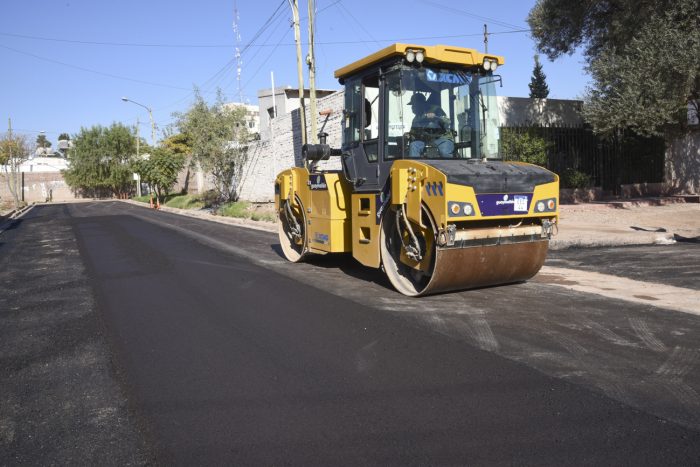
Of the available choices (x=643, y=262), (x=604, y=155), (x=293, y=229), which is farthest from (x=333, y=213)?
(x=604, y=155)

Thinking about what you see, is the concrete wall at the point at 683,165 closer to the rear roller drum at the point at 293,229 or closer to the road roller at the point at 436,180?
the rear roller drum at the point at 293,229

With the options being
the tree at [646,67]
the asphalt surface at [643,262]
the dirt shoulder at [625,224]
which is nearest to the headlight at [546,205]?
the asphalt surface at [643,262]

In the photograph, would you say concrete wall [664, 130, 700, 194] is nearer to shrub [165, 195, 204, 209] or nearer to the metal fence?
the metal fence

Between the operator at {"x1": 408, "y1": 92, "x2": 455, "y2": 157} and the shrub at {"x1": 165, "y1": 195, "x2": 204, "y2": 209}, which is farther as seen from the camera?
the shrub at {"x1": 165, "y1": 195, "x2": 204, "y2": 209}

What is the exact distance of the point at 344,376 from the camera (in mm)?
4531

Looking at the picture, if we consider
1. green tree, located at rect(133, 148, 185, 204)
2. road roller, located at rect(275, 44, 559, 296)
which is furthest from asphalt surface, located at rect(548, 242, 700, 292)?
green tree, located at rect(133, 148, 185, 204)

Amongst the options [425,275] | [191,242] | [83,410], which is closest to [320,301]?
[425,275]

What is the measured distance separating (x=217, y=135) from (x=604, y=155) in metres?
17.0

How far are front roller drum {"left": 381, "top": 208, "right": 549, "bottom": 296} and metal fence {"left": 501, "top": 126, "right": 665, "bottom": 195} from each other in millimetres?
11472

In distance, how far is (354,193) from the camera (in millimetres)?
8164

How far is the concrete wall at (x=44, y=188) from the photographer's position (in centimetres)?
6247

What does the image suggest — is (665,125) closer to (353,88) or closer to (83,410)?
(353,88)

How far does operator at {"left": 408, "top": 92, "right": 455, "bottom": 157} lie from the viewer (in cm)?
730

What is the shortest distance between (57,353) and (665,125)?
17173mm
